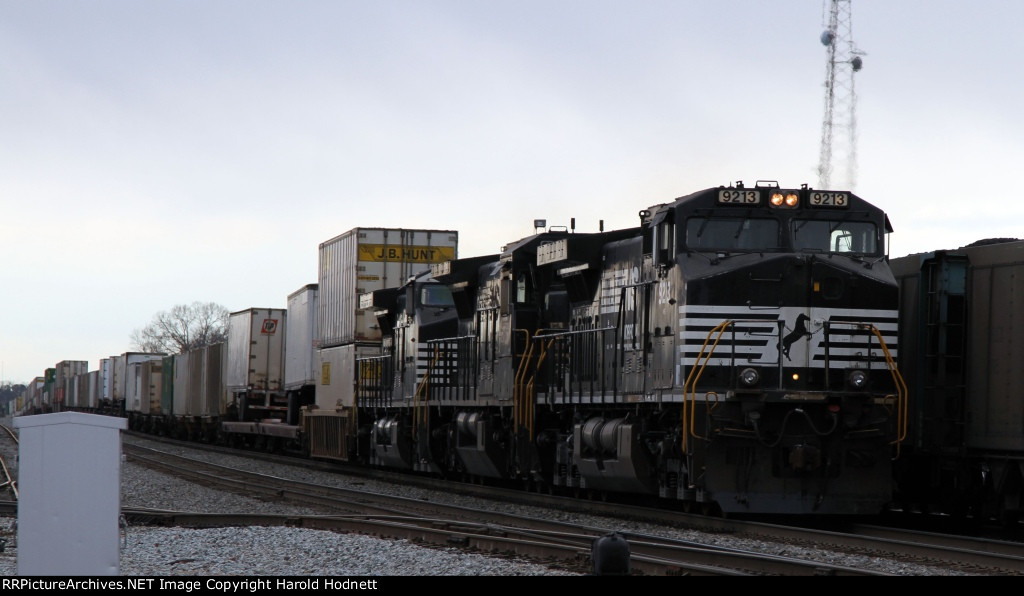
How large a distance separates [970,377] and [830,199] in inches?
99.8

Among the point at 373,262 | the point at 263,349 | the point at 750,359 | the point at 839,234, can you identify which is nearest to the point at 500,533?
the point at 750,359

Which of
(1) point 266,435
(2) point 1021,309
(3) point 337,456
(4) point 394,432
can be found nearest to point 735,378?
(2) point 1021,309

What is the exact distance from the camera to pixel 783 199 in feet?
49.3

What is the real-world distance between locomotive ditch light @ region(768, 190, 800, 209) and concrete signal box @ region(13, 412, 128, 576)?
8.55m

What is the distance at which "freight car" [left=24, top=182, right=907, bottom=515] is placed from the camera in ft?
47.4

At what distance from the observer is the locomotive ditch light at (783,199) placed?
591 inches

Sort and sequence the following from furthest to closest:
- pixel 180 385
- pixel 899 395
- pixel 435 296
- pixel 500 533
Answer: pixel 180 385
pixel 435 296
pixel 899 395
pixel 500 533

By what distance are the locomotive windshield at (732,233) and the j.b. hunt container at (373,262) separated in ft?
48.5

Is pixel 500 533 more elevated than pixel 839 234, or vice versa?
pixel 839 234

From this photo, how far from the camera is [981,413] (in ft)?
48.5

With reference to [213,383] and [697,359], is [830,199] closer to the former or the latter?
[697,359]

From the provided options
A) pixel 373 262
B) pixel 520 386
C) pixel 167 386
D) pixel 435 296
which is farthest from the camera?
pixel 167 386

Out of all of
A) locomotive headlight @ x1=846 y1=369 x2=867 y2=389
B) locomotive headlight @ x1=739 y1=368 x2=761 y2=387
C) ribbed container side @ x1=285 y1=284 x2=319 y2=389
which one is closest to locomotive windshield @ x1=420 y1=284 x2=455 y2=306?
ribbed container side @ x1=285 y1=284 x2=319 y2=389

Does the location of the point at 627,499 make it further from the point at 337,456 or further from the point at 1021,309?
the point at 337,456
